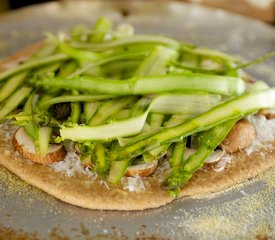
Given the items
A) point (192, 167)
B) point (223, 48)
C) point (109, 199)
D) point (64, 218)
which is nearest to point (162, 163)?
point (192, 167)

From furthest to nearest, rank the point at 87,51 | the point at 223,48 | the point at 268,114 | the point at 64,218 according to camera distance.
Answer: the point at 223,48
the point at 87,51
the point at 268,114
the point at 64,218

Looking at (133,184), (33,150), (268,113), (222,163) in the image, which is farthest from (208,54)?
(33,150)

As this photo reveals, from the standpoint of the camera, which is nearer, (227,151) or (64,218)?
(64,218)

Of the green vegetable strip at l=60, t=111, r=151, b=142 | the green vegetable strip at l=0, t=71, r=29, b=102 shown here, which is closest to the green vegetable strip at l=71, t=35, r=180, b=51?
the green vegetable strip at l=0, t=71, r=29, b=102

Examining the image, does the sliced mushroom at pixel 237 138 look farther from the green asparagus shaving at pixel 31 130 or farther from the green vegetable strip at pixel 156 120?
the green asparagus shaving at pixel 31 130

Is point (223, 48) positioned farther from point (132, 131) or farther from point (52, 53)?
point (132, 131)

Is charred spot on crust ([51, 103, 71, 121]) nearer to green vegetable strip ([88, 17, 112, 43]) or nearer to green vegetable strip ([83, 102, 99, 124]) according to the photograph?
green vegetable strip ([83, 102, 99, 124])

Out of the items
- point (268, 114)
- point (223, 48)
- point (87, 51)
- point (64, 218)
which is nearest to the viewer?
point (64, 218)

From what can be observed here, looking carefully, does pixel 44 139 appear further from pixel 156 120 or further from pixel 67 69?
pixel 67 69

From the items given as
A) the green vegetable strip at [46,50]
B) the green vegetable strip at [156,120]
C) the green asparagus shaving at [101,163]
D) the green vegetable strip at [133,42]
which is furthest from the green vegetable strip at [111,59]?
the green asparagus shaving at [101,163]
